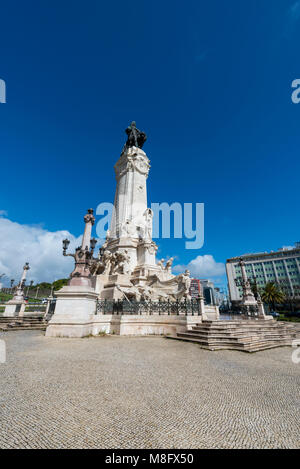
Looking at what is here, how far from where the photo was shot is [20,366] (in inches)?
207

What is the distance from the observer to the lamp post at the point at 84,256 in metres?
12.3

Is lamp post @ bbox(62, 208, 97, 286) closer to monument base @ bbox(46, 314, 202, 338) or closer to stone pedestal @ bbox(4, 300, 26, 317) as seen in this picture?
monument base @ bbox(46, 314, 202, 338)

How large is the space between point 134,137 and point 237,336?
3514 cm

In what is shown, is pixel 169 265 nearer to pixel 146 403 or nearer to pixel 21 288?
pixel 21 288

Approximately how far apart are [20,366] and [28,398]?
2.26 m

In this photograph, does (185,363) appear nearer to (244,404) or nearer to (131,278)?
(244,404)

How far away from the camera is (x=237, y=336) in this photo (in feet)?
30.2

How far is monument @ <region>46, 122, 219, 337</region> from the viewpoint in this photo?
36.8ft

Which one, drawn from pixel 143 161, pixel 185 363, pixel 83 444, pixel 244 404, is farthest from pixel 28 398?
pixel 143 161

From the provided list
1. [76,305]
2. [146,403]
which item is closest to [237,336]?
[146,403]

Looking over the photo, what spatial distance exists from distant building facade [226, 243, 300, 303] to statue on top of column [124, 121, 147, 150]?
59.0 metres

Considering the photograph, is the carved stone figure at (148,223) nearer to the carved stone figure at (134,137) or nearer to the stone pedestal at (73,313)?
the stone pedestal at (73,313)

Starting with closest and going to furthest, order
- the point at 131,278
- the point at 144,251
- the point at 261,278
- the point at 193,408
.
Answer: the point at 193,408 → the point at 131,278 → the point at 144,251 → the point at 261,278

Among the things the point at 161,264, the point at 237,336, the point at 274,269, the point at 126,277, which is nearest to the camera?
the point at 237,336
